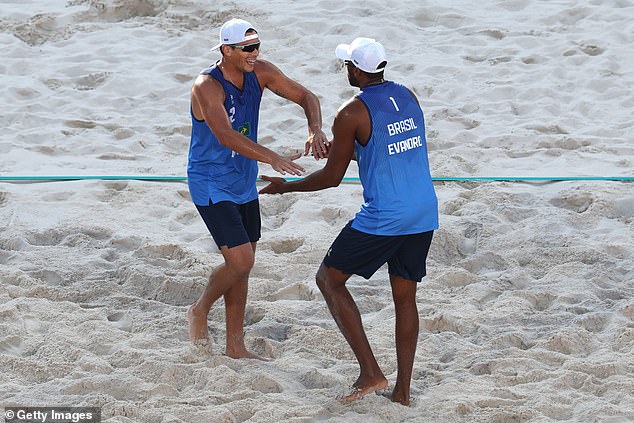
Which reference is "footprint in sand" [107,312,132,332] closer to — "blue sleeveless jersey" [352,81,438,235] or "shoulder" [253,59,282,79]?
"shoulder" [253,59,282,79]

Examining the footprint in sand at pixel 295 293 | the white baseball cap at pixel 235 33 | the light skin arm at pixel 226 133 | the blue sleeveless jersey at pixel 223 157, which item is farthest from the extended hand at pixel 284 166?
the footprint in sand at pixel 295 293

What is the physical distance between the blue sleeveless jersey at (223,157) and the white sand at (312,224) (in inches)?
27.8

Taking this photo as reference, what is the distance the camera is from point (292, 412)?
4.24 meters

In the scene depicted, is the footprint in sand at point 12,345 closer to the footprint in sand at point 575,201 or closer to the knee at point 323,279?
the knee at point 323,279

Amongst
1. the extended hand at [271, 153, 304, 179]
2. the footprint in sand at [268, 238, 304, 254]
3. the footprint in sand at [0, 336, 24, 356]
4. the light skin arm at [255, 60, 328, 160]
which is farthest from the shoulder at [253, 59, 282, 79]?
the footprint in sand at [0, 336, 24, 356]

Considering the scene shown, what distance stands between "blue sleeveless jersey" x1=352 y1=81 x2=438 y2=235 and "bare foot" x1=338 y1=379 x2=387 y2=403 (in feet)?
2.00

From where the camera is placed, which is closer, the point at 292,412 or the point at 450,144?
the point at 292,412

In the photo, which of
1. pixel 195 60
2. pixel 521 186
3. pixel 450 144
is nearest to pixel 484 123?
pixel 450 144

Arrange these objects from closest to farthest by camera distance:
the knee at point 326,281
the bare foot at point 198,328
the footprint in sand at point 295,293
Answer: the knee at point 326,281 → the bare foot at point 198,328 → the footprint in sand at point 295,293

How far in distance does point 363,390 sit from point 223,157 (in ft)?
3.71

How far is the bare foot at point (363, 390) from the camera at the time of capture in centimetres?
431

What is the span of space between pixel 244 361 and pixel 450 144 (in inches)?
121

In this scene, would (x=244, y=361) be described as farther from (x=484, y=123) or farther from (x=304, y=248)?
(x=484, y=123)

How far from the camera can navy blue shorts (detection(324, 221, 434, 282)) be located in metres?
4.20
